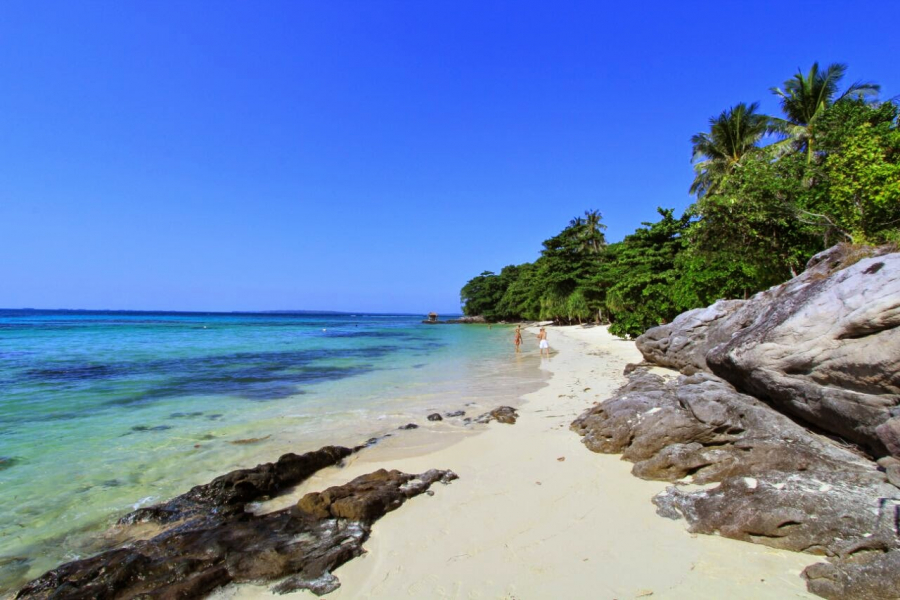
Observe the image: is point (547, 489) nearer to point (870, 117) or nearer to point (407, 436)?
point (407, 436)

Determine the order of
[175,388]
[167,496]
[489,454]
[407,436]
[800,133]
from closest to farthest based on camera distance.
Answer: [167,496]
[489,454]
[407,436]
[175,388]
[800,133]

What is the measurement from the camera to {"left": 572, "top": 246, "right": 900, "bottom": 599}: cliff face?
373cm

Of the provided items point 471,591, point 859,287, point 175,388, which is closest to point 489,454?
point 471,591

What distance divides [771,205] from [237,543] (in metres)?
16.2

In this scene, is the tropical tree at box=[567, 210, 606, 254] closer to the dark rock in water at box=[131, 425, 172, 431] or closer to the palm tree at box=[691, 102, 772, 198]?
the palm tree at box=[691, 102, 772, 198]

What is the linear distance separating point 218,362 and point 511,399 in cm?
1755

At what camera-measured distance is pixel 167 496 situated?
5809 millimetres

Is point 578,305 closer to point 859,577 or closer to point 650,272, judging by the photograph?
point 650,272

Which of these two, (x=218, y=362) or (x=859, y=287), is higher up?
(x=859, y=287)

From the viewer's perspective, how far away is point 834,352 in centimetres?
529

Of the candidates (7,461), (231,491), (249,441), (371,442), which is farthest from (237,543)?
(7,461)

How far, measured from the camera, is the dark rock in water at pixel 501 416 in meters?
9.08

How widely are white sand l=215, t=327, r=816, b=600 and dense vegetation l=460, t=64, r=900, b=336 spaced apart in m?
7.94

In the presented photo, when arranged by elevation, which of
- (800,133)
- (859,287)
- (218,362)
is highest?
(800,133)
